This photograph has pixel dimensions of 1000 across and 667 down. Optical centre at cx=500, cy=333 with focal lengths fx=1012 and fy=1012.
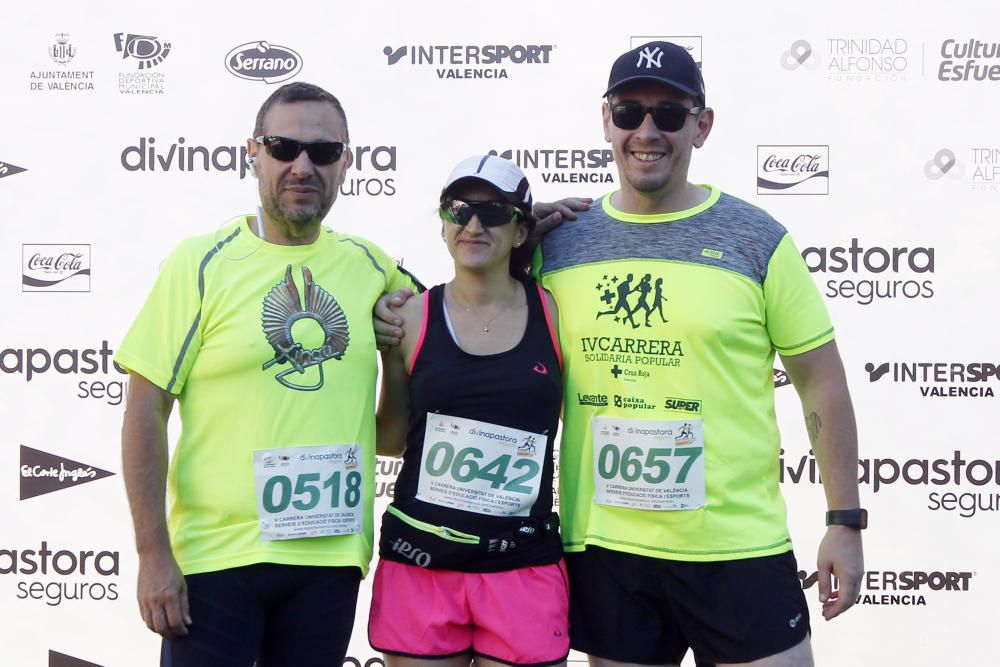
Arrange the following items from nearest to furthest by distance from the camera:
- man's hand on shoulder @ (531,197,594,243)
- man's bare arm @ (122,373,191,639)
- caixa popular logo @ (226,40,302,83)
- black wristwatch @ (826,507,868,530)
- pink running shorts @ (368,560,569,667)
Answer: man's bare arm @ (122,373,191,639), pink running shorts @ (368,560,569,667), black wristwatch @ (826,507,868,530), man's hand on shoulder @ (531,197,594,243), caixa popular logo @ (226,40,302,83)

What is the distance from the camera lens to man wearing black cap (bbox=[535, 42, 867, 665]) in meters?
2.37

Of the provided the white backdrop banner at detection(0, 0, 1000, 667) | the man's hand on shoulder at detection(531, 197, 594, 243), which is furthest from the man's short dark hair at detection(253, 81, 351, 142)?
the white backdrop banner at detection(0, 0, 1000, 667)

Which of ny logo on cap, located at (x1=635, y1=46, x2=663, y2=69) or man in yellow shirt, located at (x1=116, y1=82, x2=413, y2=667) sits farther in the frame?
ny logo on cap, located at (x1=635, y1=46, x2=663, y2=69)

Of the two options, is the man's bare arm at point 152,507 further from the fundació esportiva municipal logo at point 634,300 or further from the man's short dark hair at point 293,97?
the fundació esportiva municipal logo at point 634,300

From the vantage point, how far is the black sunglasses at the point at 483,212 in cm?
245

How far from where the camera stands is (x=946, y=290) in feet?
14.0

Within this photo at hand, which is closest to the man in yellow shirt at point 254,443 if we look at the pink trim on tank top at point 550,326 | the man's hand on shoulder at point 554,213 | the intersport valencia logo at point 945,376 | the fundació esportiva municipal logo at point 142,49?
the pink trim on tank top at point 550,326

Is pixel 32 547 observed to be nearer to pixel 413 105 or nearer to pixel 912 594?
pixel 413 105

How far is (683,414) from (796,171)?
7.40 ft

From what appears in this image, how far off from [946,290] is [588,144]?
164 centimetres

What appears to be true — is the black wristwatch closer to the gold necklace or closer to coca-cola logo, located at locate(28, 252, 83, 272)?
the gold necklace

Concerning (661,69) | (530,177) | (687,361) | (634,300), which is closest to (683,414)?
(687,361)

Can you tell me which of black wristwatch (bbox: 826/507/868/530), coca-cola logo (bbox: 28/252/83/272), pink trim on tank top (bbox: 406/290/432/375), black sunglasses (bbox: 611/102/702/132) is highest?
black sunglasses (bbox: 611/102/702/132)

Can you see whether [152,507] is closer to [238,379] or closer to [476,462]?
[238,379]
